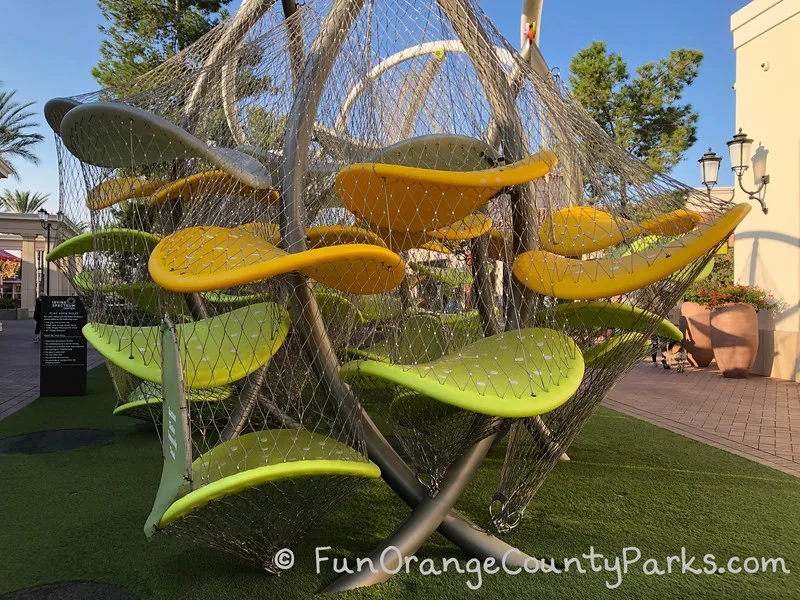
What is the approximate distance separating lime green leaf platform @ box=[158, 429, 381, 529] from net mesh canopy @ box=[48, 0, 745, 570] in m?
0.02

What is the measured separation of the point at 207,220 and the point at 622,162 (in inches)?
85.3

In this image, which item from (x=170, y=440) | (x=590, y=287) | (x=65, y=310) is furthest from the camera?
(x=65, y=310)

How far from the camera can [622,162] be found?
3.19m

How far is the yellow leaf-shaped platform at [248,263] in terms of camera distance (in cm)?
207

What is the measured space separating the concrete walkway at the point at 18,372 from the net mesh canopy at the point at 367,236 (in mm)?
5162

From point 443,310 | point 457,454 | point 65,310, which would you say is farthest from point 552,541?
point 65,310

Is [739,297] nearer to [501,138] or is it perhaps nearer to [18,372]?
[501,138]

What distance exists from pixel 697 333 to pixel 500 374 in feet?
36.2

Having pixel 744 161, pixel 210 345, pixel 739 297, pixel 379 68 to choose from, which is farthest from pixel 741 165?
pixel 210 345

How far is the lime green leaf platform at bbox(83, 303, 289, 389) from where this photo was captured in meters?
2.66

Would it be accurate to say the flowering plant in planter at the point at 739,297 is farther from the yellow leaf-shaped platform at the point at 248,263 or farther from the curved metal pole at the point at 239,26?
the yellow leaf-shaped platform at the point at 248,263

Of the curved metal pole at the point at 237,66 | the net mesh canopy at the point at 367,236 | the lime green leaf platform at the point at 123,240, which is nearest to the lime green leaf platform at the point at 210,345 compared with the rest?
the net mesh canopy at the point at 367,236

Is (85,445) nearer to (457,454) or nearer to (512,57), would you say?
(457,454)

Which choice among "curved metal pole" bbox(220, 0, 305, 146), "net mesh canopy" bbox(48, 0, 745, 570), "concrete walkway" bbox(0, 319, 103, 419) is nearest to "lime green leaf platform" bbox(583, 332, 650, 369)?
"net mesh canopy" bbox(48, 0, 745, 570)
